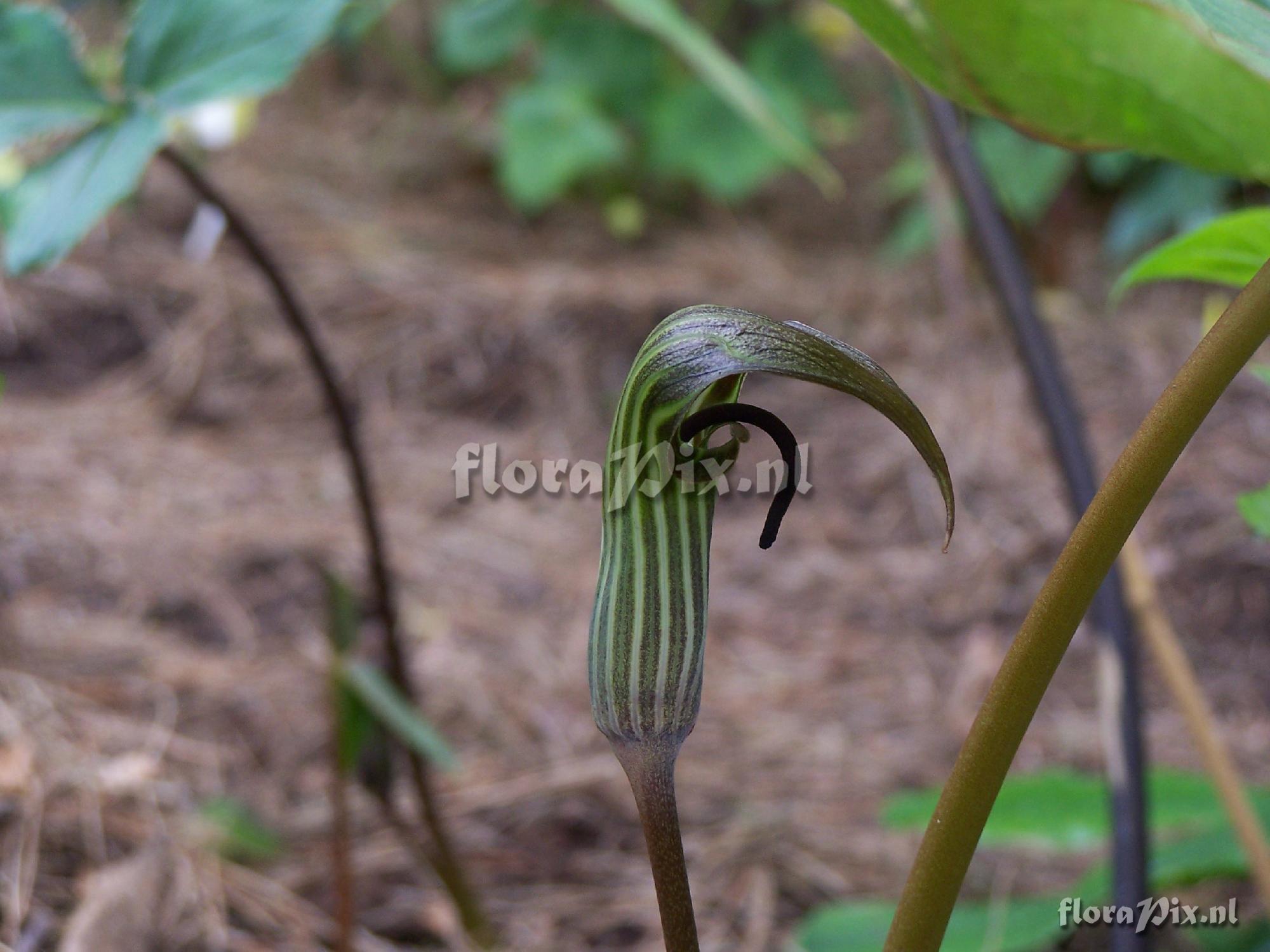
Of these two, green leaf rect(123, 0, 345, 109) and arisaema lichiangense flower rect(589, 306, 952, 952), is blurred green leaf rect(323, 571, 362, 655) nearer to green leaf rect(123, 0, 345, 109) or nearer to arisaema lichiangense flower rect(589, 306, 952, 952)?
green leaf rect(123, 0, 345, 109)

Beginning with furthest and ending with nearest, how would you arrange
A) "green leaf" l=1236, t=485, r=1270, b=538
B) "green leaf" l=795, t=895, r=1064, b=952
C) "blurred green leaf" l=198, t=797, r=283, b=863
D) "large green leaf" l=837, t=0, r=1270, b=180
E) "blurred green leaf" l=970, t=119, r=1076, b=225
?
"blurred green leaf" l=970, t=119, r=1076, b=225 < "blurred green leaf" l=198, t=797, r=283, b=863 < "green leaf" l=795, t=895, r=1064, b=952 < "green leaf" l=1236, t=485, r=1270, b=538 < "large green leaf" l=837, t=0, r=1270, b=180

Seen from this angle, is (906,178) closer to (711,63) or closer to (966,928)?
(711,63)

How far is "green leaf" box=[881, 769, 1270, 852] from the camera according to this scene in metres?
0.75

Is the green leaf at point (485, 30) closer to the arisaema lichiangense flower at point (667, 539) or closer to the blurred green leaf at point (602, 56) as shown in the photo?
the blurred green leaf at point (602, 56)

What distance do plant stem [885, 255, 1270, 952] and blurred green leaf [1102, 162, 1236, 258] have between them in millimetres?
1922

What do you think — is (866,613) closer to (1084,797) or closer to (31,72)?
(1084,797)

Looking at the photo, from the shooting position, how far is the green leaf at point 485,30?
2.42 m

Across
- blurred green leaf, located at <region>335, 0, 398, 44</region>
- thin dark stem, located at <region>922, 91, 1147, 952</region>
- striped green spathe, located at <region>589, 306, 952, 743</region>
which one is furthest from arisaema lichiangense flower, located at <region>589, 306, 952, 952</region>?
blurred green leaf, located at <region>335, 0, 398, 44</region>

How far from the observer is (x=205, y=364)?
1795mm

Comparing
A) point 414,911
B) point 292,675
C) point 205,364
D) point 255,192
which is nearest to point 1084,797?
point 414,911

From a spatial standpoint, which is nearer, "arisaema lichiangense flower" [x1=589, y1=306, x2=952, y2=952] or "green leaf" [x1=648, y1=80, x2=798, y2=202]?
"arisaema lichiangense flower" [x1=589, y1=306, x2=952, y2=952]

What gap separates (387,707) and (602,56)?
2056mm

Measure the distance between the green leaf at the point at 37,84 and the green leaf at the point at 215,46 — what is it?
0.10 ft

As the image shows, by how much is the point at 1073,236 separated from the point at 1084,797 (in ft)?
5.89
